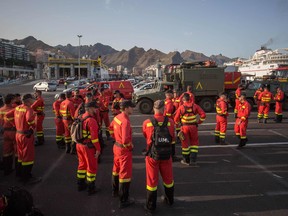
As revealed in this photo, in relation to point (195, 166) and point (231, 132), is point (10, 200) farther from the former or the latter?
point (231, 132)

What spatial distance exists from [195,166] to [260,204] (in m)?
1.95

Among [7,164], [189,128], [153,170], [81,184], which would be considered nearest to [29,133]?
[7,164]

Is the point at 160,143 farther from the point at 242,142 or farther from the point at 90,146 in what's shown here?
the point at 242,142

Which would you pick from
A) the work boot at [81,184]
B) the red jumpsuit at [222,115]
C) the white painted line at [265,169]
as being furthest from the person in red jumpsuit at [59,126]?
the white painted line at [265,169]

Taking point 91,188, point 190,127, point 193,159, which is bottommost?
point 91,188

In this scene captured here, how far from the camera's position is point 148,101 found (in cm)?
1412

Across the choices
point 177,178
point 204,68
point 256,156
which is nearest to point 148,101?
point 204,68

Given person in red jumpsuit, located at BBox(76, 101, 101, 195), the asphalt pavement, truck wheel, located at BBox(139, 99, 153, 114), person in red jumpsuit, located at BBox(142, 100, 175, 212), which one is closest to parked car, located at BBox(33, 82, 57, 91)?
truck wheel, located at BBox(139, 99, 153, 114)

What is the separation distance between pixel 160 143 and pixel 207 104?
11.4 m

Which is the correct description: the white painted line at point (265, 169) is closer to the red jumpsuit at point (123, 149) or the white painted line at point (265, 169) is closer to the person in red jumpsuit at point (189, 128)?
the person in red jumpsuit at point (189, 128)

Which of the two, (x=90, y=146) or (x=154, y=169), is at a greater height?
(x=90, y=146)

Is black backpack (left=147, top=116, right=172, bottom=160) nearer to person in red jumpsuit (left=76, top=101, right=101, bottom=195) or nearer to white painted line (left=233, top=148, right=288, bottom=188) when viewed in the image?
person in red jumpsuit (left=76, top=101, right=101, bottom=195)

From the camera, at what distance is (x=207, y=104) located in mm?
14594

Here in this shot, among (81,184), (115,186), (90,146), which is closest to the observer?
(90,146)
